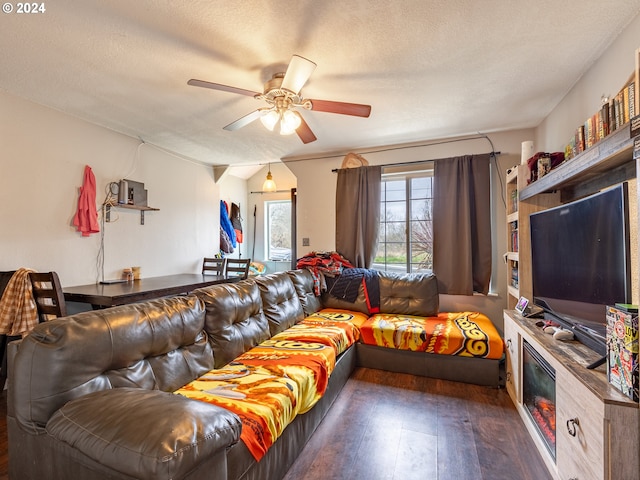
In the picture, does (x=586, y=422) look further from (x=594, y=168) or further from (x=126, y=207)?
(x=126, y=207)

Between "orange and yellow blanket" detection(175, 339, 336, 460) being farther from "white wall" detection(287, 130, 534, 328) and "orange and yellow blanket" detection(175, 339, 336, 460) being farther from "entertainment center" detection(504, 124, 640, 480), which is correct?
"white wall" detection(287, 130, 534, 328)

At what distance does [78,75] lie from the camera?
7.36 feet

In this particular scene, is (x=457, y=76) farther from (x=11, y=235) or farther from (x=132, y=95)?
(x=11, y=235)

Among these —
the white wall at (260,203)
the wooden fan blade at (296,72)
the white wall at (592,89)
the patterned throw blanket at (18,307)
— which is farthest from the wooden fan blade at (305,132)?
the white wall at (260,203)

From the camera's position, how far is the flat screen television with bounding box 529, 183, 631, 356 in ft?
4.40

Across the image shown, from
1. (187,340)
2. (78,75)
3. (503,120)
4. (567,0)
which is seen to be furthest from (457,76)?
(78,75)

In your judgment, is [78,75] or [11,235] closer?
[78,75]

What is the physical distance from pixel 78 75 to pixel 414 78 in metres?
2.49

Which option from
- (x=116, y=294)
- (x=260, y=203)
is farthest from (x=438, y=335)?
(x=260, y=203)

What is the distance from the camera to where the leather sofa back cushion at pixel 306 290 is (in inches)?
121

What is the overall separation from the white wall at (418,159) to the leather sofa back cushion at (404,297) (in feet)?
1.37

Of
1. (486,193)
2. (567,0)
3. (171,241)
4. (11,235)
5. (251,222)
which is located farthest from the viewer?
(251,222)

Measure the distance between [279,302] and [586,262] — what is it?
6.88 ft

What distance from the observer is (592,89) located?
6.88 feet
